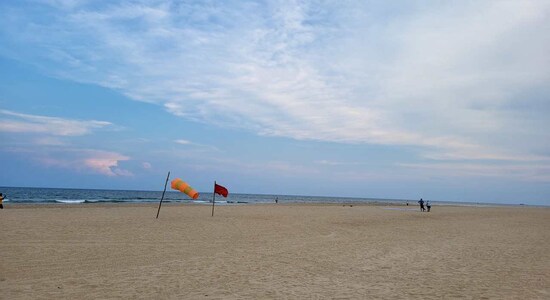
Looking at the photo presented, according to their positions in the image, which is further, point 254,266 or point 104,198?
point 104,198

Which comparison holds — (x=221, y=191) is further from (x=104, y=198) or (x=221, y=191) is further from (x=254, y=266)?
(x=104, y=198)

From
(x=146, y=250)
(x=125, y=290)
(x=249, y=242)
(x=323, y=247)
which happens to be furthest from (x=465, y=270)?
(x=146, y=250)

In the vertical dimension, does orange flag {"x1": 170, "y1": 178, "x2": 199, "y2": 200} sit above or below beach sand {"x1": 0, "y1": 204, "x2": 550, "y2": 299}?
above

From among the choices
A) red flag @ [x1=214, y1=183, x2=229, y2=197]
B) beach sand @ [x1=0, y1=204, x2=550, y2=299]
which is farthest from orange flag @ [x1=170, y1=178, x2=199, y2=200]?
beach sand @ [x1=0, y1=204, x2=550, y2=299]

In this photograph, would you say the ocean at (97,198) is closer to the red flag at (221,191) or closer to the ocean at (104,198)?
the ocean at (104,198)

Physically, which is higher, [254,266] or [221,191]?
[221,191]

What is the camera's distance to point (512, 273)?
10547 mm

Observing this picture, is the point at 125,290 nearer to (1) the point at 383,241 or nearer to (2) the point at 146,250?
(2) the point at 146,250

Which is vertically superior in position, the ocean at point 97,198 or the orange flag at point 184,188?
the orange flag at point 184,188

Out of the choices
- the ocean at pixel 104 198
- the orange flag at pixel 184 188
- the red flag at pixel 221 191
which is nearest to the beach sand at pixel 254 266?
the orange flag at pixel 184 188

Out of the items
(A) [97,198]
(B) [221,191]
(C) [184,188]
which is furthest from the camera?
(A) [97,198]

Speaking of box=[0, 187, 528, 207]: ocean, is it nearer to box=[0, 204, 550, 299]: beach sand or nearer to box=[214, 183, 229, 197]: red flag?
box=[214, 183, 229, 197]: red flag

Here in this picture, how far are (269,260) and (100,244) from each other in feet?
20.2

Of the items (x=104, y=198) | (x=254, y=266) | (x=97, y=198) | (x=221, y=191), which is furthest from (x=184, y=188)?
(x=104, y=198)
